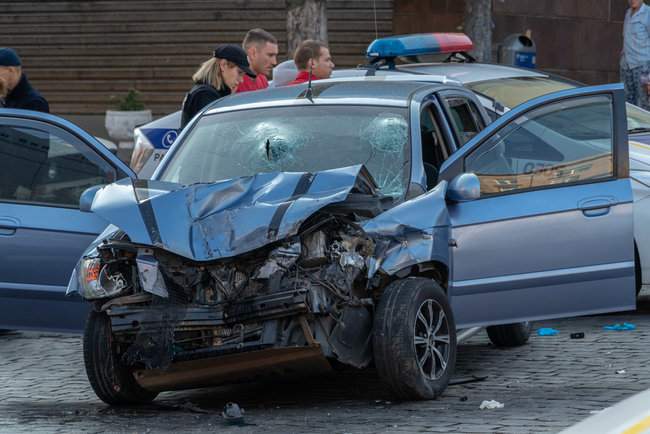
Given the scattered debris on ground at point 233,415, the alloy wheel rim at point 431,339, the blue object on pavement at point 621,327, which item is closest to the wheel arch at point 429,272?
the alloy wheel rim at point 431,339

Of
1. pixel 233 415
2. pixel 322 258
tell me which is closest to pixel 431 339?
pixel 322 258

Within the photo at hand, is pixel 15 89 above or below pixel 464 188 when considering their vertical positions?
above

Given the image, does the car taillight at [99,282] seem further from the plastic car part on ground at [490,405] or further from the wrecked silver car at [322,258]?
the plastic car part on ground at [490,405]

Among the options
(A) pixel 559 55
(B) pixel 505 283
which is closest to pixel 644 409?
(B) pixel 505 283

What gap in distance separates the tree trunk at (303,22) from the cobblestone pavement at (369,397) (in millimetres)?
7919

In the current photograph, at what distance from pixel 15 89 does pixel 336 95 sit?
8.74 feet

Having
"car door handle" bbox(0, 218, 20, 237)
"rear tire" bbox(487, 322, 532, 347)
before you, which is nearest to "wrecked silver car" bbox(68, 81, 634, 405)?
"car door handle" bbox(0, 218, 20, 237)

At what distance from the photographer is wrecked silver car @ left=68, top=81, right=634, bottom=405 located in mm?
6527

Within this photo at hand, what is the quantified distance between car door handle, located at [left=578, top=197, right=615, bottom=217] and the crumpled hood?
1324mm

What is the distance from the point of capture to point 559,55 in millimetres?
25469

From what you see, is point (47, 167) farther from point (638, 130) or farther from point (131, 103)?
point (131, 103)

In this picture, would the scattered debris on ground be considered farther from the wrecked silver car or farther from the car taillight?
the car taillight

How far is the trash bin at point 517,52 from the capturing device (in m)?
19.8

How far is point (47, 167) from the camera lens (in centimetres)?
833
